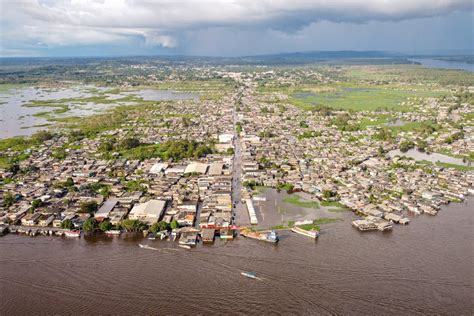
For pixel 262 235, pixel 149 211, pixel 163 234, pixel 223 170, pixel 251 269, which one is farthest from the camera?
pixel 223 170

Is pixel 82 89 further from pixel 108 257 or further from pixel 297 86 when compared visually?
pixel 108 257

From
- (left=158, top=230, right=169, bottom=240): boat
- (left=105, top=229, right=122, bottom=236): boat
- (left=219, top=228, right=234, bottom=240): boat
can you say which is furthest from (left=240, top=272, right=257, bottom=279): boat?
(left=105, top=229, right=122, bottom=236): boat

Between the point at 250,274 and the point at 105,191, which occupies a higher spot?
the point at 105,191

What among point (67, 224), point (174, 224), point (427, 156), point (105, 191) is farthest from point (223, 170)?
point (427, 156)

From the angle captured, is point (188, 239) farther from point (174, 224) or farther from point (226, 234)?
point (226, 234)

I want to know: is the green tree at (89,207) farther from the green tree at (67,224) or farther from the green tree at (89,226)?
the green tree at (89,226)

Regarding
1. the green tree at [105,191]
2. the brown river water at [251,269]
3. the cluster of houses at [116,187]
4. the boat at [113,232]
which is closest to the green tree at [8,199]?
the cluster of houses at [116,187]
